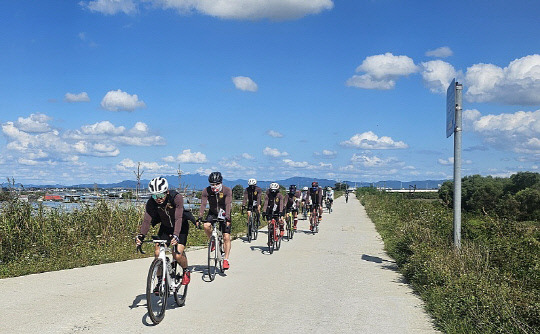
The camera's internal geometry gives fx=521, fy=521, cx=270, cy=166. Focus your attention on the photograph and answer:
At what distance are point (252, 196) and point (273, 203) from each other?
1.12m

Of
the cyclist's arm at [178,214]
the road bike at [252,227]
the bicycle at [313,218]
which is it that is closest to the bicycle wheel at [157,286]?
the cyclist's arm at [178,214]

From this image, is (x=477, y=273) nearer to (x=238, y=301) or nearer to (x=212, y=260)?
(x=238, y=301)

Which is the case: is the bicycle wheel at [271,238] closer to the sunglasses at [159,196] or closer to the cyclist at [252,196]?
the cyclist at [252,196]

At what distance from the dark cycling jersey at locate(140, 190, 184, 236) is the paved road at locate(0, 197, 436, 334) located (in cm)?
123

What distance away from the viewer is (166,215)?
740cm

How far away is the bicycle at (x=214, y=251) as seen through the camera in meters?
10.0

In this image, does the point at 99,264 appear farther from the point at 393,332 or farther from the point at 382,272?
the point at 393,332

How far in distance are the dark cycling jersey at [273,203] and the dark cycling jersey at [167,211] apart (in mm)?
7594

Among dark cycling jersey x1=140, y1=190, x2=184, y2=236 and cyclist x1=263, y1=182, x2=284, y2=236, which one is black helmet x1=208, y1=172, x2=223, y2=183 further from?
cyclist x1=263, y1=182, x2=284, y2=236

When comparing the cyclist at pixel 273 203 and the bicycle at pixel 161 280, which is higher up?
the cyclist at pixel 273 203

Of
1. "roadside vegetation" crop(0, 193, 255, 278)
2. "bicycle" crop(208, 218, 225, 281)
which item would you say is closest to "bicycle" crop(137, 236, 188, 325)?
"bicycle" crop(208, 218, 225, 281)

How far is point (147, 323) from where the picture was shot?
6582 millimetres

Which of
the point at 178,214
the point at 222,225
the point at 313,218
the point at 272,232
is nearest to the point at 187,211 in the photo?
the point at 178,214

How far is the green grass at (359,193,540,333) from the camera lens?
20.9 ft
